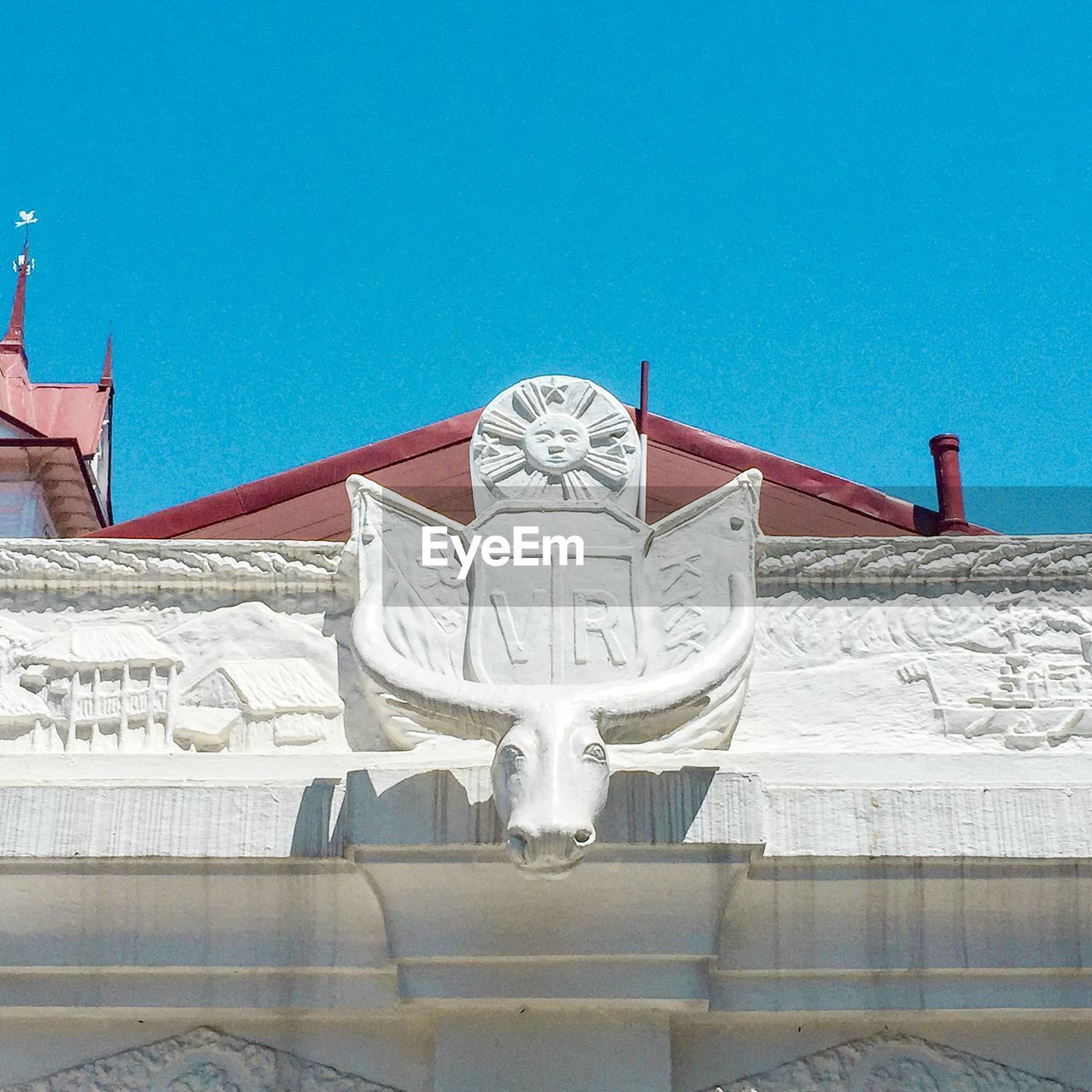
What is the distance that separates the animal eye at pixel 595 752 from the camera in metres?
3.98

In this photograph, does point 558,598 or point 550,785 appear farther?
point 558,598

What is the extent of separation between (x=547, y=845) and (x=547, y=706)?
452 millimetres

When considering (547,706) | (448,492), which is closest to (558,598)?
(547,706)

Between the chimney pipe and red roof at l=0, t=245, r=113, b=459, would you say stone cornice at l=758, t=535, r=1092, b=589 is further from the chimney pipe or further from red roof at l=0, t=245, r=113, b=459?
red roof at l=0, t=245, r=113, b=459

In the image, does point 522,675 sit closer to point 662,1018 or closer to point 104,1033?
point 662,1018

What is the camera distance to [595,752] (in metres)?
4.00

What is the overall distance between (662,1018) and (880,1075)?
0.65 meters

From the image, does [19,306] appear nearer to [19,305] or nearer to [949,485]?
[19,305]

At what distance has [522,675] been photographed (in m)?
4.85

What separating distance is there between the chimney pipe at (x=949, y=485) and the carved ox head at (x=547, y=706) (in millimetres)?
2342

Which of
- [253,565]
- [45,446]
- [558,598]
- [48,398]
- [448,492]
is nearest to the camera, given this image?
[558,598]

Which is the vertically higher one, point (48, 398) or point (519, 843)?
point (48, 398)

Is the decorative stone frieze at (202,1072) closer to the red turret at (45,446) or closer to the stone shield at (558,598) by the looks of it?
the stone shield at (558,598)

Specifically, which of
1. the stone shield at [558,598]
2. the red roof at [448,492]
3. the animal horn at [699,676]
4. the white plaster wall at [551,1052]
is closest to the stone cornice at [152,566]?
the stone shield at [558,598]
